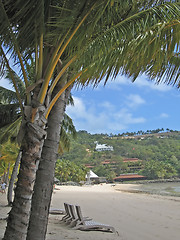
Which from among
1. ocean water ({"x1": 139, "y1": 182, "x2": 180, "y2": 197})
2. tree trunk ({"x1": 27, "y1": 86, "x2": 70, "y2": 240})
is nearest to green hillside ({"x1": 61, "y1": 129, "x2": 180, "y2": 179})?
ocean water ({"x1": 139, "y1": 182, "x2": 180, "y2": 197})

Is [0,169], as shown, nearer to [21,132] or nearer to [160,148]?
[21,132]

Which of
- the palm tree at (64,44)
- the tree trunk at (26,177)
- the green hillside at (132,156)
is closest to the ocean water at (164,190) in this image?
the green hillside at (132,156)

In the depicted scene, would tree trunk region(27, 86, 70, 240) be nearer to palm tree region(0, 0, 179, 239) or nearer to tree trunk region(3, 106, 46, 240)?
tree trunk region(3, 106, 46, 240)

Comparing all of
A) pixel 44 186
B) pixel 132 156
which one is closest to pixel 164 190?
pixel 44 186

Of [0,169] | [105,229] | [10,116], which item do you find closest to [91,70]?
[105,229]

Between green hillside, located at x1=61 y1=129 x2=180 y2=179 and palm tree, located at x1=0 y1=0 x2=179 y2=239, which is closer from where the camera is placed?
palm tree, located at x1=0 y1=0 x2=179 y2=239

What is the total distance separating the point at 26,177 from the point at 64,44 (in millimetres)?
1635

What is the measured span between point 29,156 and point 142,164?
95154 millimetres

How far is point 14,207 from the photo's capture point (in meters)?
2.61

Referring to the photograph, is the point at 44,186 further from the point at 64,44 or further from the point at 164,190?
the point at 164,190

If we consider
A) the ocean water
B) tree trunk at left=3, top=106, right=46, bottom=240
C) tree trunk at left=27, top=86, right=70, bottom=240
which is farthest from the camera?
the ocean water

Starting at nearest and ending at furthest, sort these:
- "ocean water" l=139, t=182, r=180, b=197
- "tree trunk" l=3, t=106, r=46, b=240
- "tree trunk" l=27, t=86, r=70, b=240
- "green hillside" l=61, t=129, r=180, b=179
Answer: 1. "tree trunk" l=3, t=106, r=46, b=240
2. "tree trunk" l=27, t=86, r=70, b=240
3. "ocean water" l=139, t=182, r=180, b=197
4. "green hillside" l=61, t=129, r=180, b=179

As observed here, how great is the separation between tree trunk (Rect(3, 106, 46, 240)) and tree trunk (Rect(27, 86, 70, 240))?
549mm

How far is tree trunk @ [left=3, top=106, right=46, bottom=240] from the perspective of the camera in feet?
8.39
